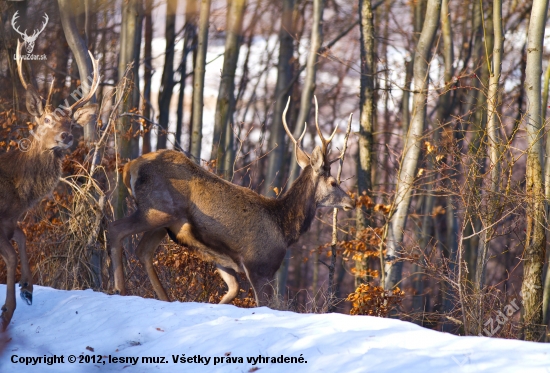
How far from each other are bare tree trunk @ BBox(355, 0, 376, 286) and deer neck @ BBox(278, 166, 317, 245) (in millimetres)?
3583

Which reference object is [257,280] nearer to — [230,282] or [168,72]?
[230,282]

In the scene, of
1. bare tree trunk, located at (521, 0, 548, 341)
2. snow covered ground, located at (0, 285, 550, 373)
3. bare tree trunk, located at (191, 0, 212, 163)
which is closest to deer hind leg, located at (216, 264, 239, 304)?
snow covered ground, located at (0, 285, 550, 373)

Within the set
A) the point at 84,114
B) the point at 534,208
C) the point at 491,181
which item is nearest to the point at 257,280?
the point at 84,114

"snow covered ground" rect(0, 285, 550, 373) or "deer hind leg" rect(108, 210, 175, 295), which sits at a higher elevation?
"deer hind leg" rect(108, 210, 175, 295)

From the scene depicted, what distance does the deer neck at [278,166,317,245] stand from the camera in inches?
377

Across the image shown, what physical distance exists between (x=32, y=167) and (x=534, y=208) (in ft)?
18.8

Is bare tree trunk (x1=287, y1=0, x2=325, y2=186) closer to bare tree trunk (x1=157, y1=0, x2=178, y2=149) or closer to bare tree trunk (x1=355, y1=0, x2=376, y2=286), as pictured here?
bare tree trunk (x1=355, y1=0, x2=376, y2=286)

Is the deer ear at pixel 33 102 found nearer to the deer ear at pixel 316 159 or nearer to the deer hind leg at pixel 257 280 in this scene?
the deer hind leg at pixel 257 280

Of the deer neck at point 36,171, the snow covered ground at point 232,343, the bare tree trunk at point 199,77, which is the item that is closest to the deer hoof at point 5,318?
the snow covered ground at point 232,343

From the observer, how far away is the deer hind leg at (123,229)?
857 centimetres

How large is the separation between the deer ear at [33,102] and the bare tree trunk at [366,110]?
20.9ft

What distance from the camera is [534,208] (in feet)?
30.5

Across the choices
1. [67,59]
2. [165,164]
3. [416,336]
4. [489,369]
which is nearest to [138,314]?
[165,164]

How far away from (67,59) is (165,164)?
43.7 ft
